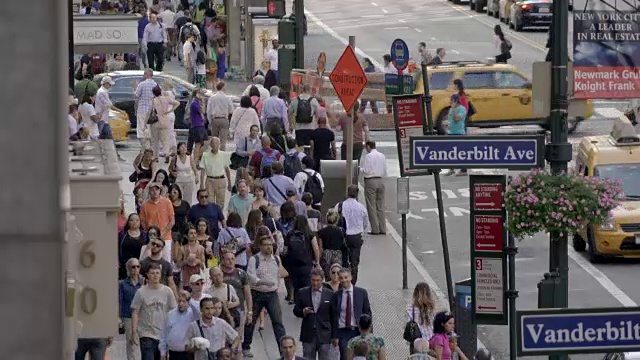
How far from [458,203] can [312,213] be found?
8125 mm

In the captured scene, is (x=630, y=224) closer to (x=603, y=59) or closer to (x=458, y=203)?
(x=458, y=203)

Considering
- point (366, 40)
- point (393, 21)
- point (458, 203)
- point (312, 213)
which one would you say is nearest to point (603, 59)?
point (312, 213)

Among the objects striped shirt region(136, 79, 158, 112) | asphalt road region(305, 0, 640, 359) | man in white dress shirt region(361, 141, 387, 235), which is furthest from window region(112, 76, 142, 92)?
man in white dress shirt region(361, 141, 387, 235)

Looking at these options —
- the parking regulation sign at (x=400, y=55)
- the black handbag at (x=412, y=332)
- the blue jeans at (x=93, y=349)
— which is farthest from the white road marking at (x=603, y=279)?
the parking regulation sign at (x=400, y=55)

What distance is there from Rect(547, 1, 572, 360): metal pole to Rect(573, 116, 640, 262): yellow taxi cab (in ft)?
34.5

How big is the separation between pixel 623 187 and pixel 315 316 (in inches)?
356

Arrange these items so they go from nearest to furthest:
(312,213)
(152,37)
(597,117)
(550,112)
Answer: (550,112)
(312,213)
(597,117)
(152,37)

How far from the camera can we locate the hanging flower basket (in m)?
11.4

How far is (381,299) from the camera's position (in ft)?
66.2

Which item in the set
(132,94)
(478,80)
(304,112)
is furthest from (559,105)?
(478,80)

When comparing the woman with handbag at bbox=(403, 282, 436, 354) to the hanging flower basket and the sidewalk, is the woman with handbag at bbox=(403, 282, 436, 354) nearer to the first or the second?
the sidewalk

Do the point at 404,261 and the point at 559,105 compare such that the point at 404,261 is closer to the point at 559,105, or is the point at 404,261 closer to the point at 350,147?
the point at 350,147

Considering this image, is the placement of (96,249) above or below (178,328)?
above

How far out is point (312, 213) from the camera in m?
19.2
